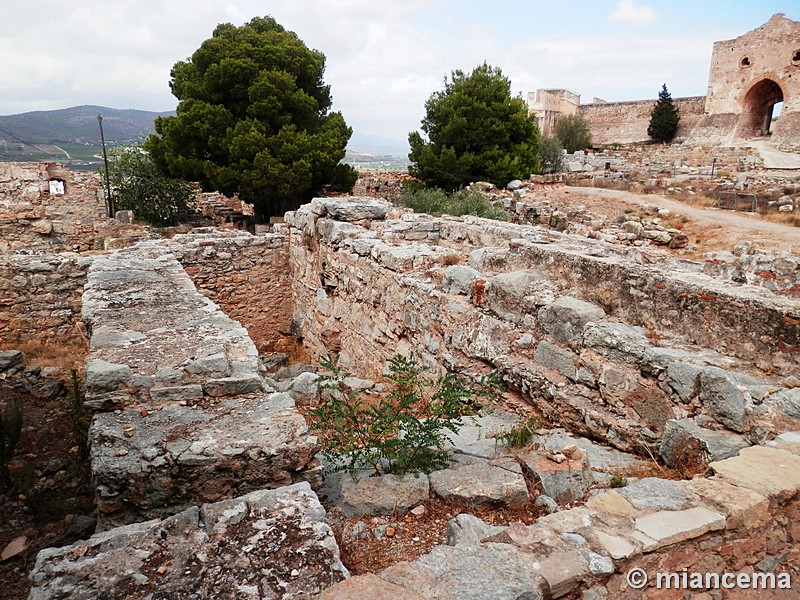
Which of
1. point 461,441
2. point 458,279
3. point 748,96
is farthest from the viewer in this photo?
point 748,96

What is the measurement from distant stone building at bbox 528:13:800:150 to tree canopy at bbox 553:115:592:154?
204 cm

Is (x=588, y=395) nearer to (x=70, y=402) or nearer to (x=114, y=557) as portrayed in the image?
(x=114, y=557)

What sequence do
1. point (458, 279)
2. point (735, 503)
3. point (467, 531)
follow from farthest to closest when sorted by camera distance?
point (458, 279) < point (735, 503) < point (467, 531)

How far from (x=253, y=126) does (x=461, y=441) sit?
1427cm

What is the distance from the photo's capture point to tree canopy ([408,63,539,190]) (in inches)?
741

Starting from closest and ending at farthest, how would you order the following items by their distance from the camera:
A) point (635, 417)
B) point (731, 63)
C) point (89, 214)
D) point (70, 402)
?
point (635, 417) → point (70, 402) → point (89, 214) → point (731, 63)

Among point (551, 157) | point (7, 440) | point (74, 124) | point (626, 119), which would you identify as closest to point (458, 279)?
point (7, 440)

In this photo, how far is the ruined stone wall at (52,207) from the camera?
1207 cm

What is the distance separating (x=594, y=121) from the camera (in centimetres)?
3553

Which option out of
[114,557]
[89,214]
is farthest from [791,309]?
[89,214]

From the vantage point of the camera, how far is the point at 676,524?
2.26 m

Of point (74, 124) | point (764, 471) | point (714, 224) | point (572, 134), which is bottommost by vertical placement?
point (764, 471)

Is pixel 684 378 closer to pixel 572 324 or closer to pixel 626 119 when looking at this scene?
pixel 572 324

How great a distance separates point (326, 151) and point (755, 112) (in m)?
25.7
